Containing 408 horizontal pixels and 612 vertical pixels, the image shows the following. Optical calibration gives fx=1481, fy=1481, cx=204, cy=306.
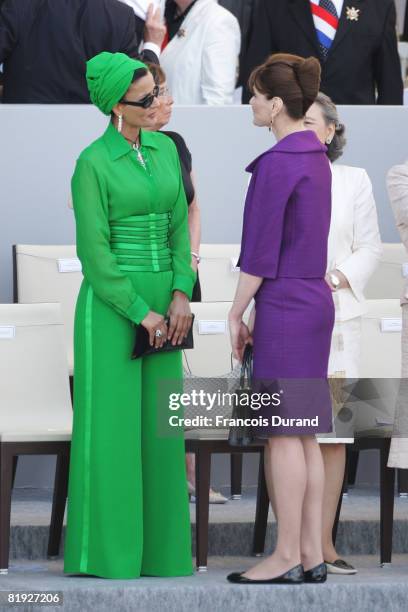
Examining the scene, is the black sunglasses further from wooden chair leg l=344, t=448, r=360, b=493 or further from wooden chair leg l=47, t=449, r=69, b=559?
wooden chair leg l=344, t=448, r=360, b=493

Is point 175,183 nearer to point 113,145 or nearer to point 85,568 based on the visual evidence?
point 113,145

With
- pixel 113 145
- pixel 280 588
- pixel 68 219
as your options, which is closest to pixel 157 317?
pixel 113 145

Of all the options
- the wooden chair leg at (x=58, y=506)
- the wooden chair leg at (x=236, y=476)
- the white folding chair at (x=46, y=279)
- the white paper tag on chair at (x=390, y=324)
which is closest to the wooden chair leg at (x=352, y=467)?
the wooden chair leg at (x=236, y=476)

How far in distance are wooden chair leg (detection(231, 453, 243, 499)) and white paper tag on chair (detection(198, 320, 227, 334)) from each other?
66cm

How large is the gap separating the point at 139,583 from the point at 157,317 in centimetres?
76

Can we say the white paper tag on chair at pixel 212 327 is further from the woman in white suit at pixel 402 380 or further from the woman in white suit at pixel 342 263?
the woman in white suit at pixel 402 380

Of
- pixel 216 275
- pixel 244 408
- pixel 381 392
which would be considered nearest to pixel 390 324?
pixel 381 392

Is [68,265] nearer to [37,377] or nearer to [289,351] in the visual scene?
[37,377]

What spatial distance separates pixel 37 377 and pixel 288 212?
1.34 metres

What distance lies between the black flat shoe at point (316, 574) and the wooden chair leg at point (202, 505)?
0.46m

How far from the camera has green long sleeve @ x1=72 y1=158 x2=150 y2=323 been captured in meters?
4.24

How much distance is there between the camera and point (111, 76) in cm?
425

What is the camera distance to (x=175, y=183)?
4426 mm

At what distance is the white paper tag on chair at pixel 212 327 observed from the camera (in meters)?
5.34
